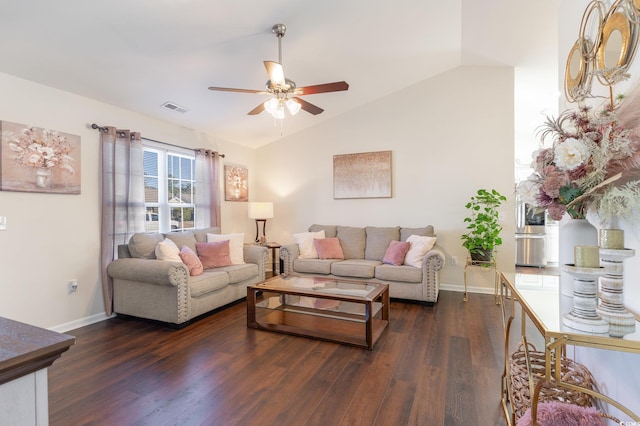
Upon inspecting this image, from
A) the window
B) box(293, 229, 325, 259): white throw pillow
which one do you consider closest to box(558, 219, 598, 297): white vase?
box(293, 229, 325, 259): white throw pillow

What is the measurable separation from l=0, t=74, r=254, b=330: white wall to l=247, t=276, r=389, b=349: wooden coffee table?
1.79 meters

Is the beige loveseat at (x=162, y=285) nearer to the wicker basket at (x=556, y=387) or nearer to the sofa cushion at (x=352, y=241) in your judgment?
the sofa cushion at (x=352, y=241)

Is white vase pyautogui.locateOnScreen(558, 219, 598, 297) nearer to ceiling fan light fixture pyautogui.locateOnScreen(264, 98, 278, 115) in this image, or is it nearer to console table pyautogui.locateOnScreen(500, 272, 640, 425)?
console table pyautogui.locateOnScreen(500, 272, 640, 425)

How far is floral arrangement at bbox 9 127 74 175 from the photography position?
272 cm

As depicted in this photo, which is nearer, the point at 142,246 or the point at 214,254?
the point at 142,246

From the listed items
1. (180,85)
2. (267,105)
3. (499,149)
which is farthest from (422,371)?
(180,85)

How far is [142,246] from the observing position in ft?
11.1

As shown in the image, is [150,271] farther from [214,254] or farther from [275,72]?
[275,72]

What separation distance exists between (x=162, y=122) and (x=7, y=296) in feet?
8.09

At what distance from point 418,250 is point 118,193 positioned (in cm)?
365

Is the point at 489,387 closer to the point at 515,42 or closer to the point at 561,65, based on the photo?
the point at 561,65

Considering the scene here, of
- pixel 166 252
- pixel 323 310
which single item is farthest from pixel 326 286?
pixel 166 252

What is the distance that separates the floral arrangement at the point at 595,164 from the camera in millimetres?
1088

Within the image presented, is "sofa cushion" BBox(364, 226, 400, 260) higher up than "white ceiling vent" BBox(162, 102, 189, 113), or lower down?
lower down
